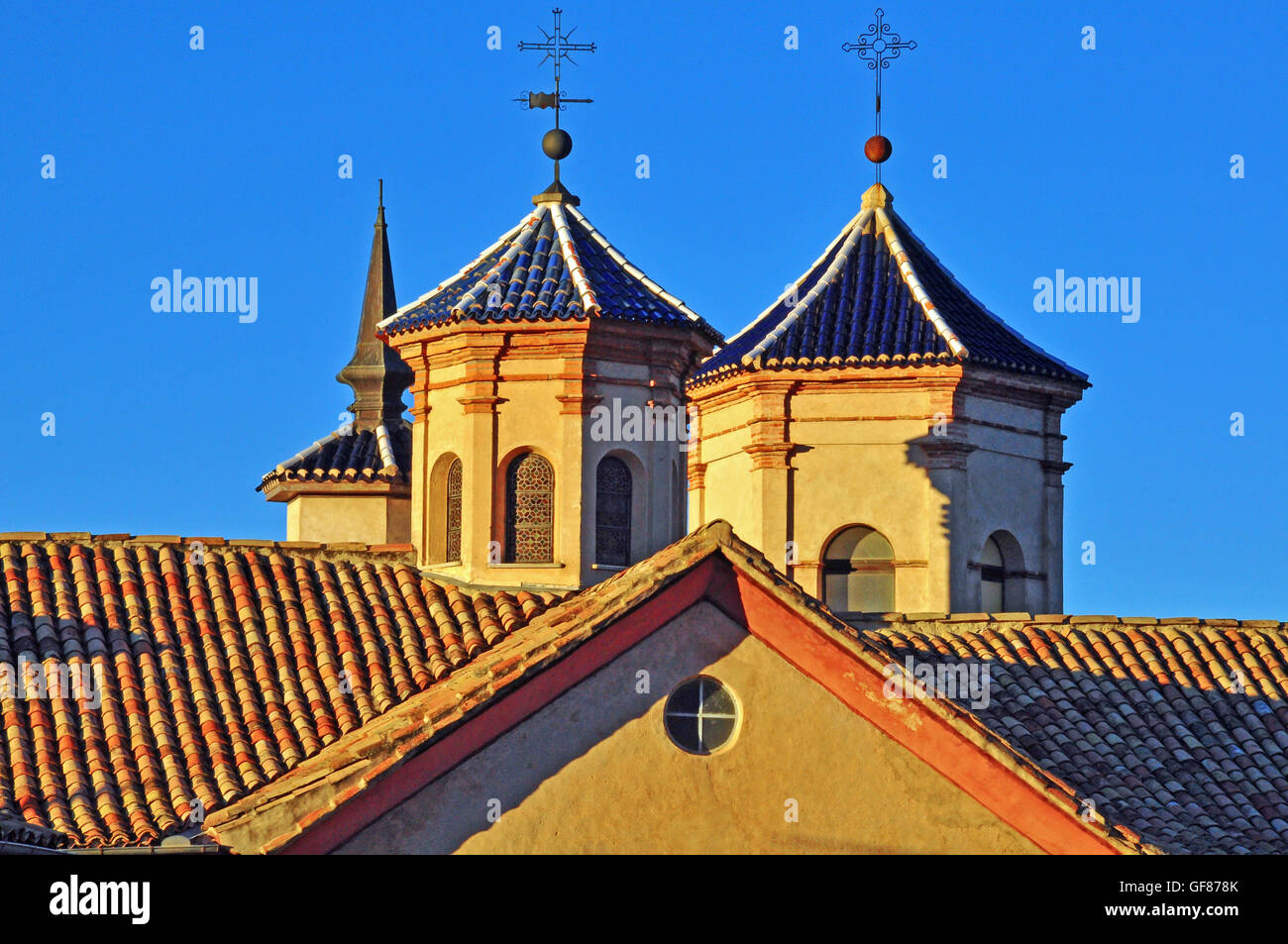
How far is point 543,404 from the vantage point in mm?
27422

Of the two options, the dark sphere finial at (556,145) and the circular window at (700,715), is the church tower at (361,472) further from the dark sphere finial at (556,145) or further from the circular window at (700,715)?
the circular window at (700,715)

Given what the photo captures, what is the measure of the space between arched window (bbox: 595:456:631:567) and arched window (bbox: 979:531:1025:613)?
421cm

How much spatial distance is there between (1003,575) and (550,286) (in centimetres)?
598

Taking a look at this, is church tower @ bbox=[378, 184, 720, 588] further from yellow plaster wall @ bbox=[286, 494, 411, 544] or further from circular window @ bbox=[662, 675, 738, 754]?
circular window @ bbox=[662, 675, 738, 754]

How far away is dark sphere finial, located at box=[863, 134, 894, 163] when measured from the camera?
31047 mm

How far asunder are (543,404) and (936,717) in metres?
7.82

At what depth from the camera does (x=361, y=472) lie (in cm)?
3438

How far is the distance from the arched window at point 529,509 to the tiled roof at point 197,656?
4.42 ft

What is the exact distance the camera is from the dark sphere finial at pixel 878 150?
102 feet

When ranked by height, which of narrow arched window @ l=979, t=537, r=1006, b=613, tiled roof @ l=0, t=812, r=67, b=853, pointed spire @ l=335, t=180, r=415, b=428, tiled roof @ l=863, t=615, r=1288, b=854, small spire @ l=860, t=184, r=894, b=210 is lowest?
tiled roof @ l=0, t=812, r=67, b=853

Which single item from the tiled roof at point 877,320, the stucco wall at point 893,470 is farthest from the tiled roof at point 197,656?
the tiled roof at point 877,320

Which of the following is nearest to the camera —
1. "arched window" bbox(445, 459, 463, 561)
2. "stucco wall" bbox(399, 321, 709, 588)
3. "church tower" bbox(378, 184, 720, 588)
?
"stucco wall" bbox(399, 321, 709, 588)

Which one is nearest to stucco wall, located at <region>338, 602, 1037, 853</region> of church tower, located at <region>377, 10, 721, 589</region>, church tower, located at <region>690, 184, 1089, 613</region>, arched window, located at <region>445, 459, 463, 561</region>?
church tower, located at <region>377, 10, 721, 589</region>
